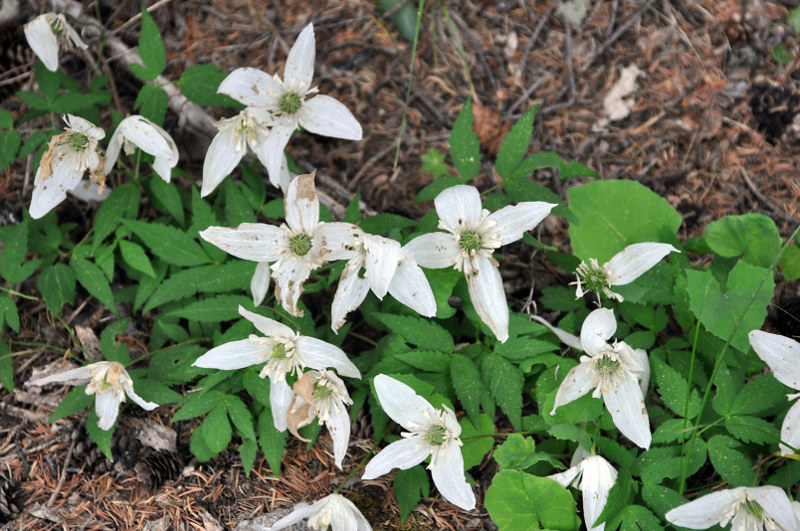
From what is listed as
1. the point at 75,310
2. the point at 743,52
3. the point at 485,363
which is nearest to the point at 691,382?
the point at 485,363

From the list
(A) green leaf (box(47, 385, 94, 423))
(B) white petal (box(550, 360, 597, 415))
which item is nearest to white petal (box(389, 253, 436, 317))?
(B) white petal (box(550, 360, 597, 415))

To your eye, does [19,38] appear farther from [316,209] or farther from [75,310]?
[316,209]

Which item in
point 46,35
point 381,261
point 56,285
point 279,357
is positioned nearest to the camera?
point 381,261

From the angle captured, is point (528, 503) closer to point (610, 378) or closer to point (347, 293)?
point (610, 378)

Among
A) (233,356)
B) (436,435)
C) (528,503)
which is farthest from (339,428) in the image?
(528,503)

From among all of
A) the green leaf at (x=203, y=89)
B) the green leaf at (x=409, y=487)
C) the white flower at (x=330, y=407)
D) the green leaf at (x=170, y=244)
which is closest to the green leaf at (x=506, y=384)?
the green leaf at (x=409, y=487)
